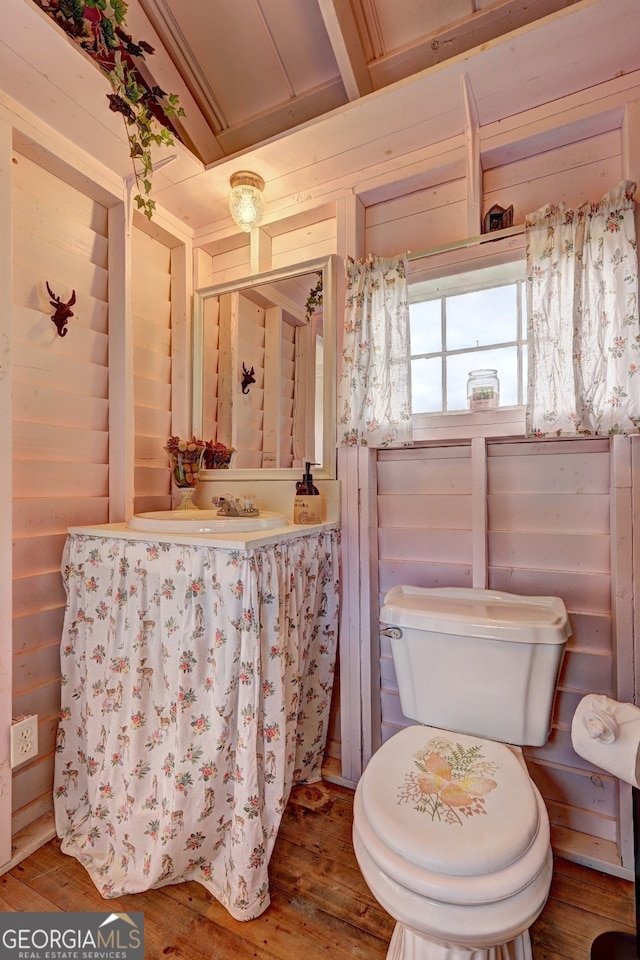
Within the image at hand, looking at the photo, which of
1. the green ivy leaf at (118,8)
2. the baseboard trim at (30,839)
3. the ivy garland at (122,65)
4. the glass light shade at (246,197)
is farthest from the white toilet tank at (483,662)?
the green ivy leaf at (118,8)

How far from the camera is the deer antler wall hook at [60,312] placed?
146 cm

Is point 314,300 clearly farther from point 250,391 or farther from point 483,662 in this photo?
point 483,662

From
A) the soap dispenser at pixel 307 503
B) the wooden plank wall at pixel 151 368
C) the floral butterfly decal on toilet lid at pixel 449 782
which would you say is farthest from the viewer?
the wooden plank wall at pixel 151 368

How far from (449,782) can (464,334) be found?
4.22 feet

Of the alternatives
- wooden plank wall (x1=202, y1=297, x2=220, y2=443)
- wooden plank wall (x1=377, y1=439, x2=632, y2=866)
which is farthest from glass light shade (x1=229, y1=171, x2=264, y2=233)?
wooden plank wall (x1=377, y1=439, x2=632, y2=866)

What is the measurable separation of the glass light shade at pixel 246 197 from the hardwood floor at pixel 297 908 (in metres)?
2.11

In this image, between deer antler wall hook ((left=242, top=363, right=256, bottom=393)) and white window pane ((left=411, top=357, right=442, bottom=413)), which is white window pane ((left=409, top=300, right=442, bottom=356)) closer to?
white window pane ((left=411, top=357, right=442, bottom=413))

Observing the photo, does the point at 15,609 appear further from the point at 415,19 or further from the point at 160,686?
the point at 415,19

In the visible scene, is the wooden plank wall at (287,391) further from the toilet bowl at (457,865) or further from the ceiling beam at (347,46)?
the toilet bowl at (457,865)

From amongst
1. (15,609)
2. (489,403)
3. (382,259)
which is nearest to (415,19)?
(382,259)

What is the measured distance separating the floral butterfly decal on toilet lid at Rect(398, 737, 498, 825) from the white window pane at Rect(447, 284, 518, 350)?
119cm

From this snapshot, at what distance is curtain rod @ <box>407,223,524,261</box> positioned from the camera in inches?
53.7

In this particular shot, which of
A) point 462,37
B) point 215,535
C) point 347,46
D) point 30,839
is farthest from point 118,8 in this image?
point 30,839

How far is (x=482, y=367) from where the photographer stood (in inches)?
58.8
